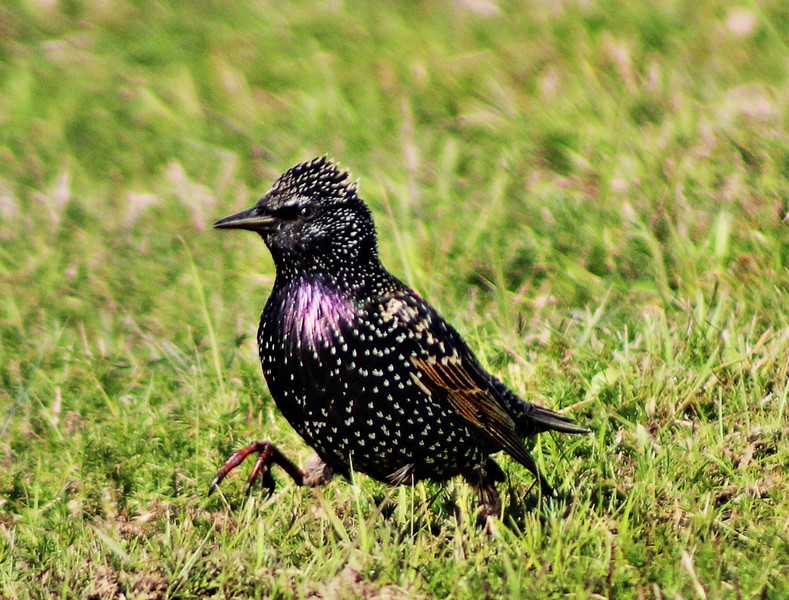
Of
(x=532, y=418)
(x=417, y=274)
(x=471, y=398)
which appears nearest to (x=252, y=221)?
(x=471, y=398)

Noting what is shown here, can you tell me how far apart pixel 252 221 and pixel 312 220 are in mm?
213

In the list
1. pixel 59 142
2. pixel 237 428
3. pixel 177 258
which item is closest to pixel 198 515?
pixel 237 428

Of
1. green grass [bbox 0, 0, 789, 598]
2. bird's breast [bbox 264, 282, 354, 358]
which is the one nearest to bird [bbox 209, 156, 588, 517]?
bird's breast [bbox 264, 282, 354, 358]

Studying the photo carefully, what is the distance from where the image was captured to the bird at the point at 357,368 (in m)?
4.24

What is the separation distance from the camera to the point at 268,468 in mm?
4676

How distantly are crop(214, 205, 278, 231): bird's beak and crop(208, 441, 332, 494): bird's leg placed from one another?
80 cm

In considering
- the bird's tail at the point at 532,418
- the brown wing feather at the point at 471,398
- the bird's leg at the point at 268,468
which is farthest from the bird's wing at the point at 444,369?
the bird's leg at the point at 268,468

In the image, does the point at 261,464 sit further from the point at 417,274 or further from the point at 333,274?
the point at 417,274

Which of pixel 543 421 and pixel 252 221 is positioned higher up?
pixel 252 221

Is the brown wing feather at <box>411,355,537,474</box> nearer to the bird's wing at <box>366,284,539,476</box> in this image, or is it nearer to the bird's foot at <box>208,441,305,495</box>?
the bird's wing at <box>366,284,539,476</box>

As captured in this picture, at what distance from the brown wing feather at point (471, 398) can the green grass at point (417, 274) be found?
0.71ft

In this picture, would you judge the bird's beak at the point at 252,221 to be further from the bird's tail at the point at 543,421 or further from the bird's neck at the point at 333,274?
the bird's tail at the point at 543,421

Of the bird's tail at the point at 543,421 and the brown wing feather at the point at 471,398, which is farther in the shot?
the bird's tail at the point at 543,421

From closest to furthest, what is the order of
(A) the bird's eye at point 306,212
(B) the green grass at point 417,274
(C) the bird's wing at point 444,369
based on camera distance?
(B) the green grass at point 417,274 < (C) the bird's wing at point 444,369 < (A) the bird's eye at point 306,212
